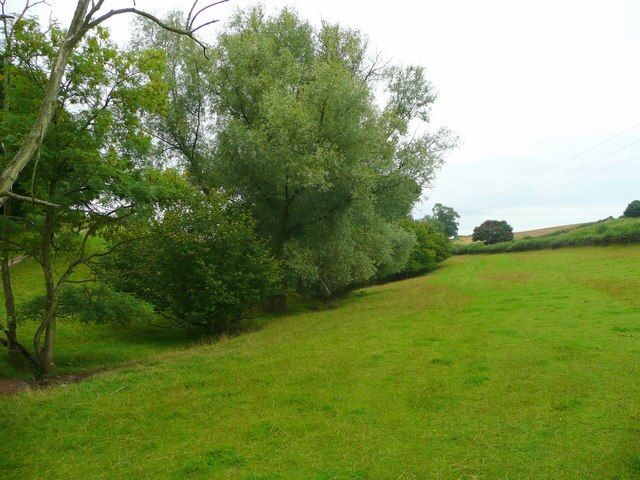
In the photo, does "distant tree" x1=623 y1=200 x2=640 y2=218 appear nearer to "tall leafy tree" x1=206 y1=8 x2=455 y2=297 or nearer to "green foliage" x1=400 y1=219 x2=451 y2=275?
"green foliage" x1=400 y1=219 x2=451 y2=275

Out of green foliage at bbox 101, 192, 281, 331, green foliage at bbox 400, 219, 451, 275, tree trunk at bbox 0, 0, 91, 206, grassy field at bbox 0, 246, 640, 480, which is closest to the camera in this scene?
tree trunk at bbox 0, 0, 91, 206

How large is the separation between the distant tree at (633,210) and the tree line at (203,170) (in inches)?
2032

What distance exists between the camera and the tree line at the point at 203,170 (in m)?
13.0

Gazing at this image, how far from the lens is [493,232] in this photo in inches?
3302

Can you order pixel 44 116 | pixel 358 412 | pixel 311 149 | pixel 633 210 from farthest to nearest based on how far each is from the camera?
A: pixel 633 210 → pixel 311 149 → pixel 358 412 → pixel 44 116

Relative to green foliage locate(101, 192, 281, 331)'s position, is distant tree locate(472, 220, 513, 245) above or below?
above

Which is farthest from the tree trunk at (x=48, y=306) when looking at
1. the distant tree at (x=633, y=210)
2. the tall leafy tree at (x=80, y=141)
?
the distant tree at (x=633, y=210)

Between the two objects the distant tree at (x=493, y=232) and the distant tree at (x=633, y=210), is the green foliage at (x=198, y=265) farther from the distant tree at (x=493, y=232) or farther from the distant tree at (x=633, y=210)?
the distant tree at (x=493, y=232)

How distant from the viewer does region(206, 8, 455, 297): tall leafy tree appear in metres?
22.3

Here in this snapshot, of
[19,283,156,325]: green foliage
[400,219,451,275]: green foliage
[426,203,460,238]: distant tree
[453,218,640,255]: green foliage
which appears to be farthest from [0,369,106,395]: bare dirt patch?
[426,203,460,238]: distant tree

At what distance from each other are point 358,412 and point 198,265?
1168cm

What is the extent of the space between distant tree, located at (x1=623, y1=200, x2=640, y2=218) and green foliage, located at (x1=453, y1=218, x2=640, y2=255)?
267 inches

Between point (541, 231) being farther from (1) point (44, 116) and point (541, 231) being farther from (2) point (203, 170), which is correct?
(1) point (44, 116)

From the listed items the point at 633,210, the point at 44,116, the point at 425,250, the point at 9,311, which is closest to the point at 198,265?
the point at 9,311
